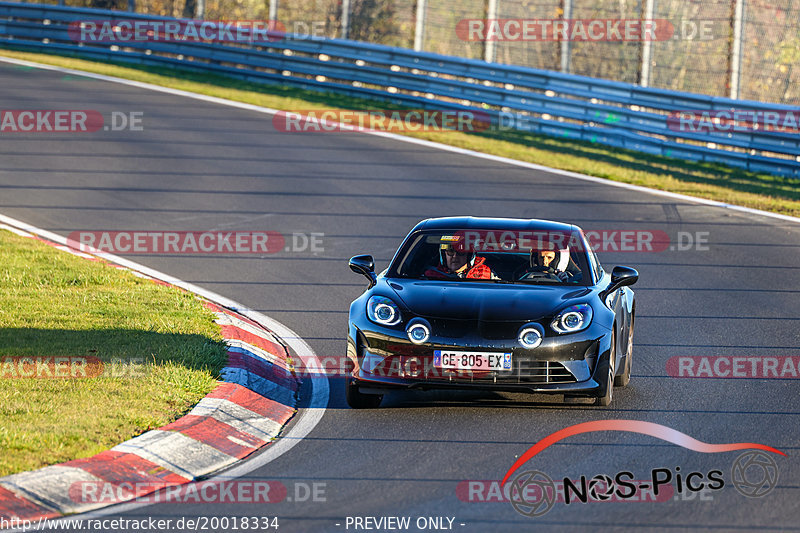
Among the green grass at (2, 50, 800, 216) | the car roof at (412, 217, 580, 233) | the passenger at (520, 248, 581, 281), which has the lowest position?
the passenger at (520, 248, 581, 281)

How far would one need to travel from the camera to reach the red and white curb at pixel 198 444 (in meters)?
6.06

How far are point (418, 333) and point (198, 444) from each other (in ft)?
5.88

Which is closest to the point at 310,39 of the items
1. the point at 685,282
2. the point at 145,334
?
the point at 685,282

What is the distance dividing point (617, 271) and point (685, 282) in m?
4.04

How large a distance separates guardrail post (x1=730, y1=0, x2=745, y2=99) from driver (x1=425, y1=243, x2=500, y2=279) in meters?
12.5

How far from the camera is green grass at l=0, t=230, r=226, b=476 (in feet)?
23.0

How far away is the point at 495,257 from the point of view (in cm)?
948

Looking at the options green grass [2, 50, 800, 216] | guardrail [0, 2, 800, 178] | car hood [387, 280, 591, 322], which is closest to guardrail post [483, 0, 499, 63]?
guardrail [0, 2, 800, 178]

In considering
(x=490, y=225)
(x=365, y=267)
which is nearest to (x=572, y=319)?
(x=490, y=225)

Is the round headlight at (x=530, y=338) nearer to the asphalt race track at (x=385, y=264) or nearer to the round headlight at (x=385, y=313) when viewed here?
the asphalt race track at (x=385, y=264)

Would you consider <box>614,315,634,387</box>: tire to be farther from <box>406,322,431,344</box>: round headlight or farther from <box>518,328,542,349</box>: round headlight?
<box>406,322,431,344</box>: round headlight

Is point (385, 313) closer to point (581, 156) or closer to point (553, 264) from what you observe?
point (553, 264)

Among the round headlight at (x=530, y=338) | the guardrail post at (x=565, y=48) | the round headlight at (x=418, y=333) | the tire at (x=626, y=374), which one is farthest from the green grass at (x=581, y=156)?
the round headlight at (x=418, y=333)

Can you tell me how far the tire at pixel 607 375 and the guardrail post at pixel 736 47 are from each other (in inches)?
517
